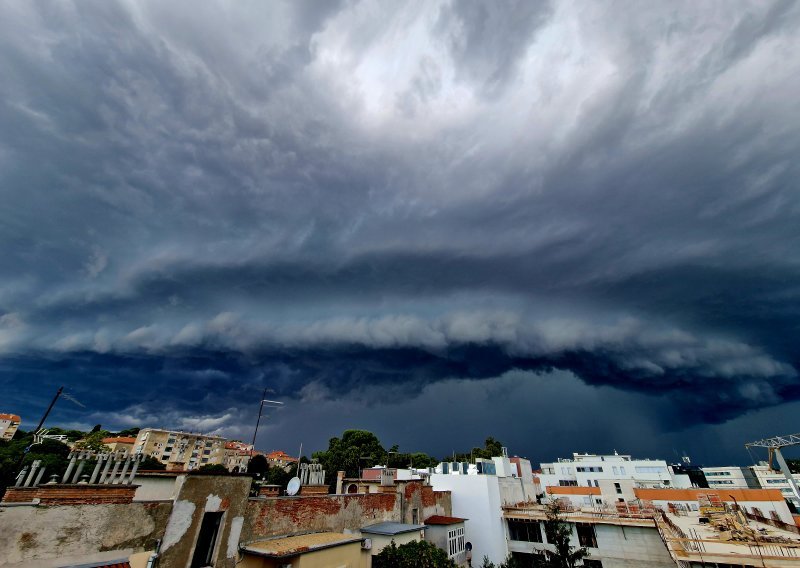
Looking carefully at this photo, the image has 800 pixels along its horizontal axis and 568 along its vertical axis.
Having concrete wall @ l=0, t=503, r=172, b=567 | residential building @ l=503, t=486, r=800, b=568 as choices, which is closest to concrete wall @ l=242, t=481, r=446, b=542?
concrete wall @ l=0, t=503, r=172, b=567

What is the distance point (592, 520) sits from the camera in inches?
1373

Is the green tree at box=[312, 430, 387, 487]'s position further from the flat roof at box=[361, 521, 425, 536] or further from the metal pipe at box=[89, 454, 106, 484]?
the metal pipe at box=[89, 454, 106, 484]

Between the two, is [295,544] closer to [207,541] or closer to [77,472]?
[207,541]

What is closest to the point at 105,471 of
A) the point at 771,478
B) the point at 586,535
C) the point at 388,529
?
the point at 388,529

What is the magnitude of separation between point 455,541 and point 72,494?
30.8 meters

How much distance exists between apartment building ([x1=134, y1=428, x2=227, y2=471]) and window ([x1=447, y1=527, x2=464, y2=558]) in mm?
134312

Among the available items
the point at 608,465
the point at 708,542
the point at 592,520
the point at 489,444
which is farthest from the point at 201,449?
the point at 708,542

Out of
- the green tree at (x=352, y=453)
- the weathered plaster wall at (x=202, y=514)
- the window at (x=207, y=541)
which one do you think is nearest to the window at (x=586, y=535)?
the weathered plaster wall at (x=202, y=514)

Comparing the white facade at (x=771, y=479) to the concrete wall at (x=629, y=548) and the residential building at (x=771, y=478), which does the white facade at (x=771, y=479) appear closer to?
the residential building at (x=771, y=478)

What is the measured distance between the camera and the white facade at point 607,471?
86.6 m

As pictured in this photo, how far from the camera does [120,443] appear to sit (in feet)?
416

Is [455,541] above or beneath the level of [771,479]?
beneath

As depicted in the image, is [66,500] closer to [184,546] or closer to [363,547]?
[184,546]

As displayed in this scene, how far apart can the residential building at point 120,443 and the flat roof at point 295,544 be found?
139 m
